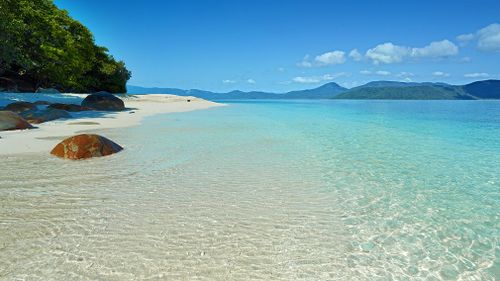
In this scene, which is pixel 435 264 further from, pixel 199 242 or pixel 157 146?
pixel 157 146

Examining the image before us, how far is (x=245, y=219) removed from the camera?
492 cm

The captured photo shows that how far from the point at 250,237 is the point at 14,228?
3.04 meters

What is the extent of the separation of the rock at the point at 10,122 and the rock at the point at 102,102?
15.4 metres

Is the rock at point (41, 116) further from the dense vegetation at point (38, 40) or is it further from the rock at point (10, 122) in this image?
the dense vegetation at point (38, 40)

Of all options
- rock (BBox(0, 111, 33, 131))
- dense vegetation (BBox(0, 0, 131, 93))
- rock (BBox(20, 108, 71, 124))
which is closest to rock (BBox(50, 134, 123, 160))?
rock (BBox(0, 111, 33, 131))

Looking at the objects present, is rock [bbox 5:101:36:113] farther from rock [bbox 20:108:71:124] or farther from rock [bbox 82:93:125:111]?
rock [bbox 82:93:125:111]

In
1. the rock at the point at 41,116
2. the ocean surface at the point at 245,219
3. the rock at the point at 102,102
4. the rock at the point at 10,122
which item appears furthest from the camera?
the rock at the point at 102,102

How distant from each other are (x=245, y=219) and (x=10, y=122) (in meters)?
13.6

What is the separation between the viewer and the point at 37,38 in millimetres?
25719

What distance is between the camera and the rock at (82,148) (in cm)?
884

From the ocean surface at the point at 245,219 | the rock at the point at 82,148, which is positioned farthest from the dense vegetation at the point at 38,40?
the ocean surface at the point at 245,219

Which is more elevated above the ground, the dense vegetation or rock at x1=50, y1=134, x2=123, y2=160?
the dense vegetation

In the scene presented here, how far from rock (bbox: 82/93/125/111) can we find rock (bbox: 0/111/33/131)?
50.5 feet

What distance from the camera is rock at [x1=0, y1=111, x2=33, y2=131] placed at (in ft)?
44.9
